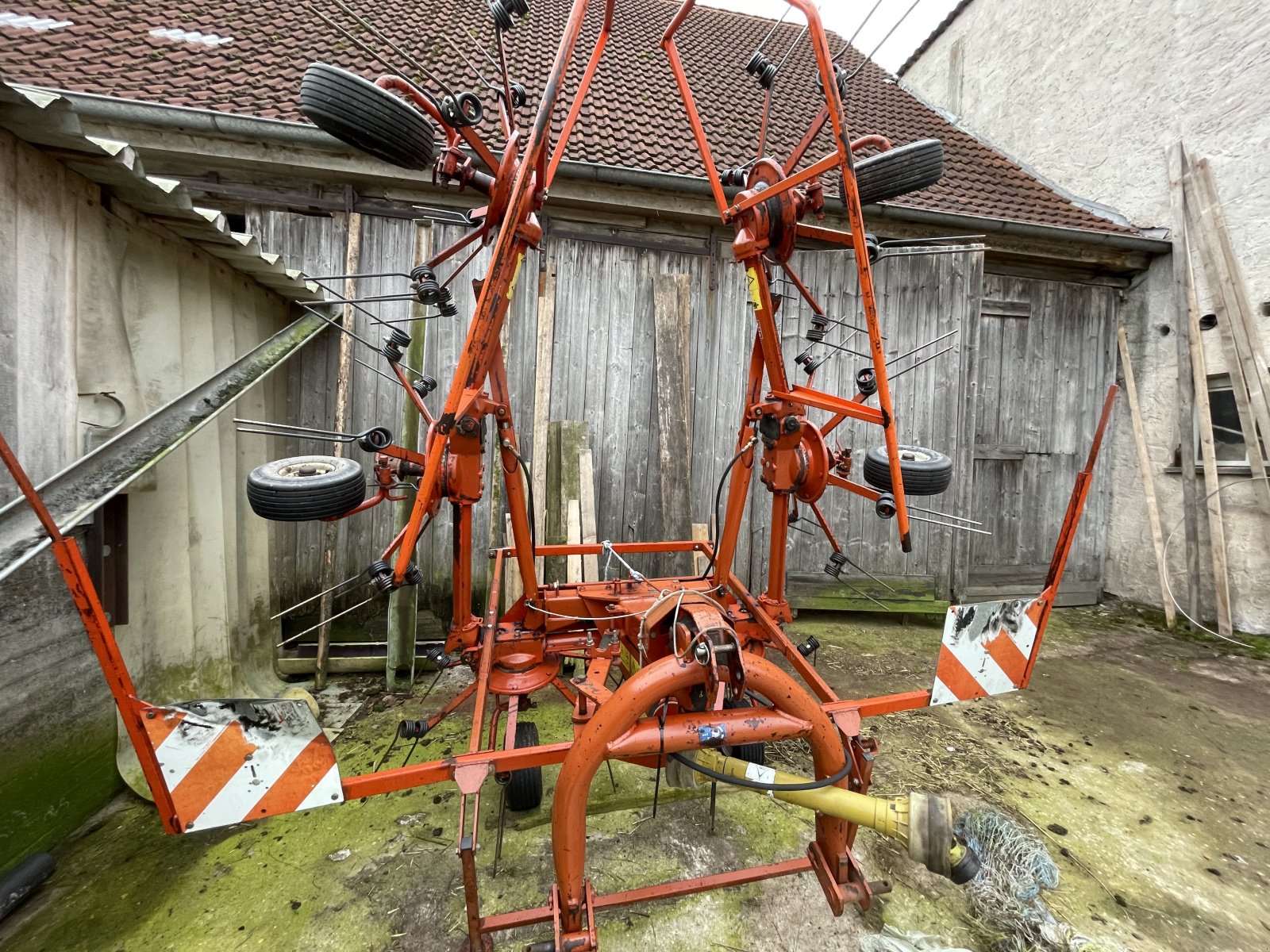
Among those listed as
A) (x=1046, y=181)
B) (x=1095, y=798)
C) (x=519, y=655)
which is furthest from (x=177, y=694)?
(x=1046, y=181)

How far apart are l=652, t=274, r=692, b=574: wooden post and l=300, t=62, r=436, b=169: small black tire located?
274cm

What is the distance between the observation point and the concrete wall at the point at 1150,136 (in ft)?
14.9

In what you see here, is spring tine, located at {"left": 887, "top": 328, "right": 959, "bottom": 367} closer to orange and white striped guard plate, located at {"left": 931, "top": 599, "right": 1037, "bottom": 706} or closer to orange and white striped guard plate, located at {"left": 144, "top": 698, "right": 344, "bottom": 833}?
orange and white striped guard plate, located at {"left": 931, "top": 599, "right": 1037, "bottom": 706}

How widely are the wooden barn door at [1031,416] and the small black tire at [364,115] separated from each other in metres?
5.82

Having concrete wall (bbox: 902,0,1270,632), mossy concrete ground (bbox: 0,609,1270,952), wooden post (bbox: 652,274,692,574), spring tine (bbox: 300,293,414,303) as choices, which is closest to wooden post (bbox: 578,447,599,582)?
wooden post (bbox: 652,274,692,574)

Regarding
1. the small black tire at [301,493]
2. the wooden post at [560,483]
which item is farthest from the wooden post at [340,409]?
the small black tire at [301,493]

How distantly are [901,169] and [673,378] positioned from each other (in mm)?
2494

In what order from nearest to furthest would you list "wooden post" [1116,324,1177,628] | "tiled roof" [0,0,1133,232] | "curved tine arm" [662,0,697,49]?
1. "curved tine arm" [662,0,697,49]
2. "tiled roof" [0,0,1133,232]
3. "wooden post" [1116,324,1177,628]

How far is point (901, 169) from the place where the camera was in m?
2.09

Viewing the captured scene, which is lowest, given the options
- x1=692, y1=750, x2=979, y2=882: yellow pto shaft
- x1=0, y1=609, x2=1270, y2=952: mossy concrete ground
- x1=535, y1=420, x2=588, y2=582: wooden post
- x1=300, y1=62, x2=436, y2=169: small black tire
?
x1=0, y1=609, x2=1270, y2=952: mossy concrete ground

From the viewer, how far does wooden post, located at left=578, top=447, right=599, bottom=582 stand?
150 inches

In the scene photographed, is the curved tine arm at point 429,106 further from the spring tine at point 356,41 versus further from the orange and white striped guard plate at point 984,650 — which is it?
the orange and white striped guard plate at point 984,650

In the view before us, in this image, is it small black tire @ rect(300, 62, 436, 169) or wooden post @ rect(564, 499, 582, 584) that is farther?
wooden post @ rect(564, 499, 582, 584)

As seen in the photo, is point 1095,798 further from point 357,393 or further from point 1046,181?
point 1046,181
